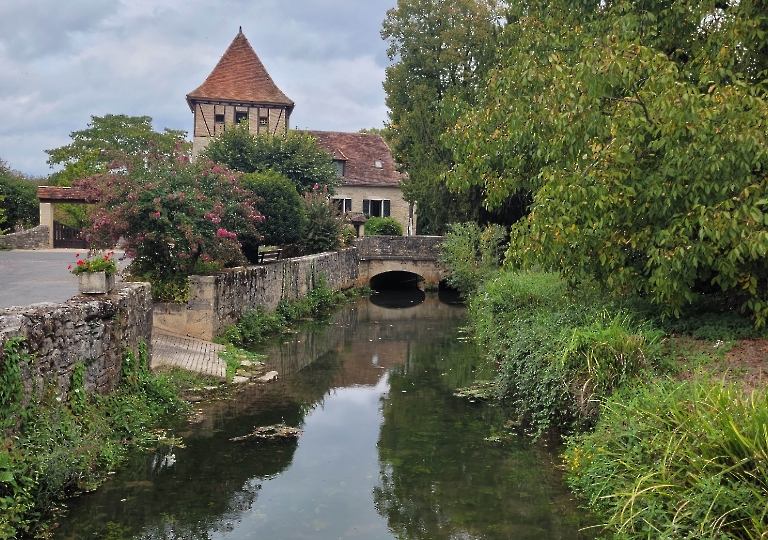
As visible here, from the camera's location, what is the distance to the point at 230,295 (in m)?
16.3

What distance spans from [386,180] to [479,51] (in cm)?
1453

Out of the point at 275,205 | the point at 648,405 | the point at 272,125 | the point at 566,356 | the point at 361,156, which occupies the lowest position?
the point at 648,405

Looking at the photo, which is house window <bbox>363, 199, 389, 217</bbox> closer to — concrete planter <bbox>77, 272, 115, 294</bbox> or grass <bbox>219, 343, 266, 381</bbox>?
grass <bbox>219, 343, 266, 381</bbox>

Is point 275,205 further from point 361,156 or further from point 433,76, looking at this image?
point 361,156

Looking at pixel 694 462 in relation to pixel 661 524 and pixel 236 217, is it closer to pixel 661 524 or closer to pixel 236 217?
pixel 661 524

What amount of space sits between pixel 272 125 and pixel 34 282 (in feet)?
85.2

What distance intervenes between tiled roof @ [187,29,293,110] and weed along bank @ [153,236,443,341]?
43.8 ft

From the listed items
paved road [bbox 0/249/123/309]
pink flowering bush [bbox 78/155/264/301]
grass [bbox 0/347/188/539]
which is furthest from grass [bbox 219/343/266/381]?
paved road [bbox 0/249/123/309]

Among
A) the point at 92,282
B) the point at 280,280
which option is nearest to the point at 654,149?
the point at 92,282

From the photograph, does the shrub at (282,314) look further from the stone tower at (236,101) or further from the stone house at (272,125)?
the stone tower at (236,101)

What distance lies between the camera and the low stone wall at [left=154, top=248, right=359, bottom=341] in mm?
15117

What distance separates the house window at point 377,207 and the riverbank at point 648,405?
31.4 meters

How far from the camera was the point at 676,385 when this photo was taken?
744 cm

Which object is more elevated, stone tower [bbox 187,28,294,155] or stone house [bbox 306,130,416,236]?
stone tower [bbox 187,28,294,155]
